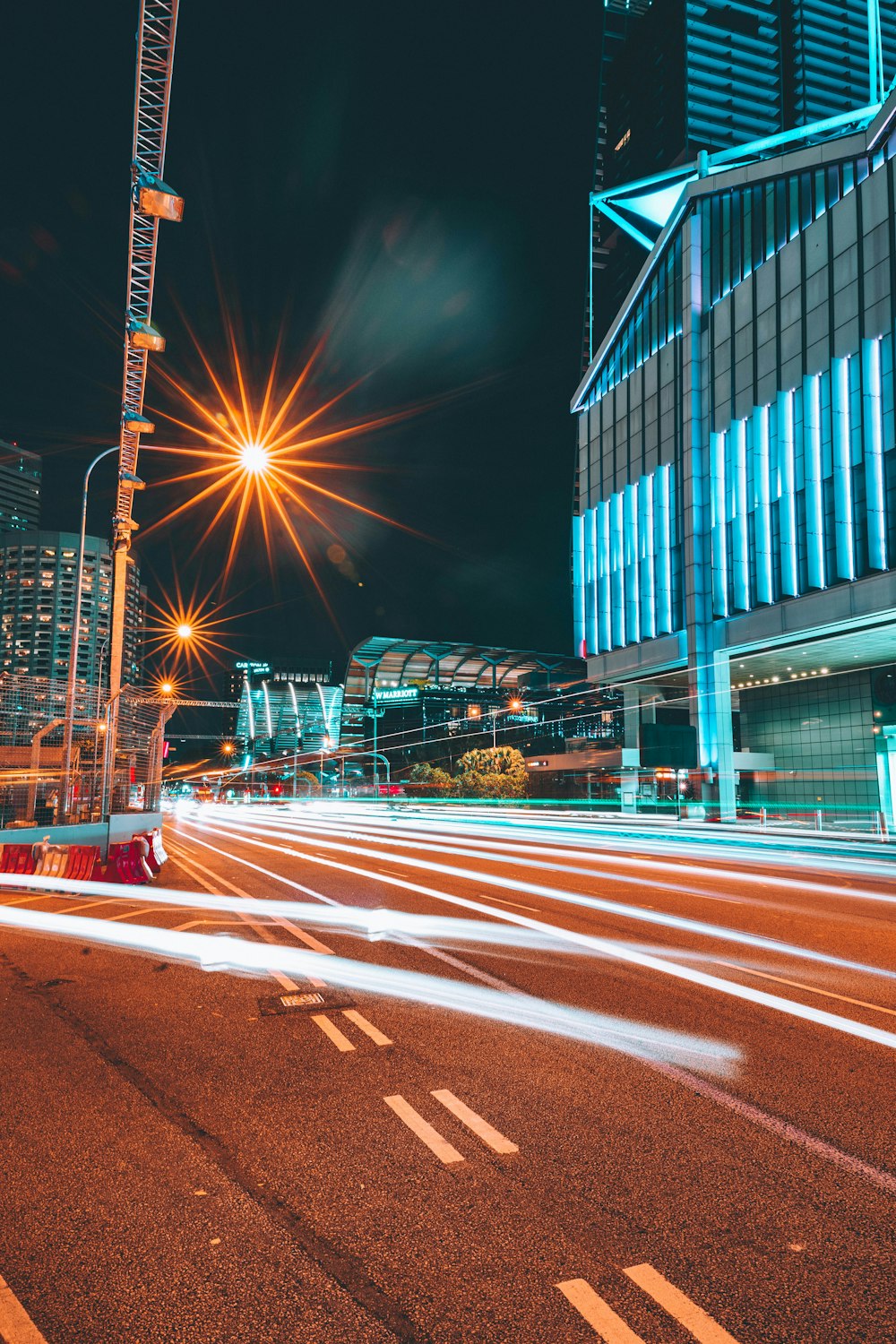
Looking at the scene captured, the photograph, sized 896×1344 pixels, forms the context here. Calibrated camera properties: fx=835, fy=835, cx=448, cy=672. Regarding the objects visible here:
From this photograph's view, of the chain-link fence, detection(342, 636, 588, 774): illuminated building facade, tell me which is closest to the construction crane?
the chain-link fence

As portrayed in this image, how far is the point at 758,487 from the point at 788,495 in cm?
195

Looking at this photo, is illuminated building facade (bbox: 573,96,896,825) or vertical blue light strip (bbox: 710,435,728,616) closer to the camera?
illuminated building facade (bbox: 573,96,896,825)

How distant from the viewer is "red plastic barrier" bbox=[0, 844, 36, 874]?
20.0 meters

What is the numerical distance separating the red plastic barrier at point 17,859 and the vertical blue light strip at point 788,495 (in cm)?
3158

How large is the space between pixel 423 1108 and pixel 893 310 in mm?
36109

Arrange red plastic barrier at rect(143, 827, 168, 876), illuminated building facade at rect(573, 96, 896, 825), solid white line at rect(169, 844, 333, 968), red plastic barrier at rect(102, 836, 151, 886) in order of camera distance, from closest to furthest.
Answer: solid white line at rect(169, 844, 333, 968) → red plastic barrier at rect(102, 836, 151, 886) → red plastic barrier at rect(143, 827, 168, 876) → illuminated building facade at rect(573, 96, 896, 825)

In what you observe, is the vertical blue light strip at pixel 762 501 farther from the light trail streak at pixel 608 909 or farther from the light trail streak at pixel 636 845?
the light trail streak at pixel 608 909

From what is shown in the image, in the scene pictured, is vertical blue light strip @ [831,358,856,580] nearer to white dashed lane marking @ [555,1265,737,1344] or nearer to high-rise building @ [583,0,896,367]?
white dashed lane marking @ [555,1265,737,1344]

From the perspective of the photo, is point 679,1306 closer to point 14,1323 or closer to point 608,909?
point 14,1323

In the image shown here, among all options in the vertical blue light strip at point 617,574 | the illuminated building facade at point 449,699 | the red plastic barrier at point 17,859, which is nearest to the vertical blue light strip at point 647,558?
the vertical blue light strip at point 617,574

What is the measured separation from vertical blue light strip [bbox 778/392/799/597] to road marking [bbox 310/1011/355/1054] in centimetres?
3453

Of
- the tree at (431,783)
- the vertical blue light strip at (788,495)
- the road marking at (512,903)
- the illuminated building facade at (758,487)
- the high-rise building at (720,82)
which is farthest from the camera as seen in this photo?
the tree at (431,783)

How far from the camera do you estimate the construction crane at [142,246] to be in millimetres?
16906

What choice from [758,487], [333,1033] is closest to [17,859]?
[333,1033]
